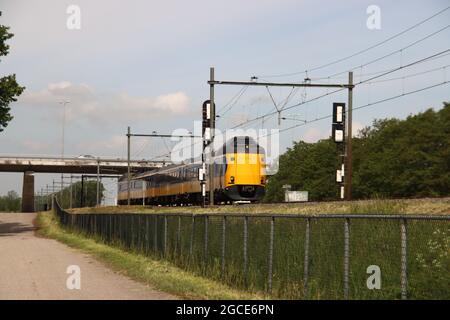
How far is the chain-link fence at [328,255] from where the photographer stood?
993 centimetres

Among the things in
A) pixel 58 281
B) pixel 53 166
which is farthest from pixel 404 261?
pixel 53 166

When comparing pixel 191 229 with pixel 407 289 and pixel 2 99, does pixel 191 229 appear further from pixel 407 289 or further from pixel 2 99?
pixel 2 99

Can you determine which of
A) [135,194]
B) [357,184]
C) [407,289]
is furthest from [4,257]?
[357,184]

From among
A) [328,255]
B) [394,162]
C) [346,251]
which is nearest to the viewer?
[346,251]

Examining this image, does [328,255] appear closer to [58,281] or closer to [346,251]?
[346,251]

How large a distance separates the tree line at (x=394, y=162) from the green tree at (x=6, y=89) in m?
32.8

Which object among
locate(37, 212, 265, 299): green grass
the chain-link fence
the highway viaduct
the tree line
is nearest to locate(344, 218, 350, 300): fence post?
the chain-link fence

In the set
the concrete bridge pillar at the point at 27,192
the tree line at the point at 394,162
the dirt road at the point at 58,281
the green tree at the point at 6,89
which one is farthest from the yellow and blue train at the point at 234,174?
the concrete bridge pillar at the point at 27,192

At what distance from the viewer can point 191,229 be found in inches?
693

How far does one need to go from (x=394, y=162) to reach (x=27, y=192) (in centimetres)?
5018

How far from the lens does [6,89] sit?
35.2 m

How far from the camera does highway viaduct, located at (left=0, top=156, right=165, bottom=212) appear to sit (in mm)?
91875

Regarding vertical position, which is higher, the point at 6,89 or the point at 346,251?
the point at 6,89
